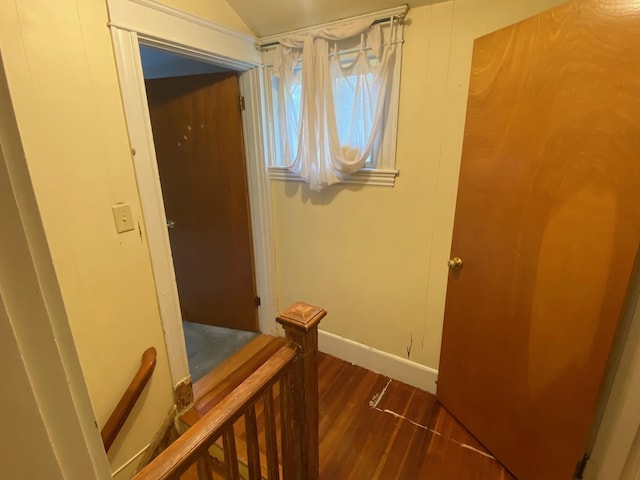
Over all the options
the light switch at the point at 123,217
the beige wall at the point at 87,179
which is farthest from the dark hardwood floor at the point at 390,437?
the light switch at the point at 123,217

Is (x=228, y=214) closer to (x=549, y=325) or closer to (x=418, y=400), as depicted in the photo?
(x=418, y=400)

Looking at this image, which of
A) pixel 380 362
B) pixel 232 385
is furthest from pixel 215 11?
pixel 380 362

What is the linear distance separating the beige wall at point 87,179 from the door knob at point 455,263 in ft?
4.84

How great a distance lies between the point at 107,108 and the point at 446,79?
58.9 inches

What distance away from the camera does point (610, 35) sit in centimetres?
90

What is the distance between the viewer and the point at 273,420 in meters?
0.99

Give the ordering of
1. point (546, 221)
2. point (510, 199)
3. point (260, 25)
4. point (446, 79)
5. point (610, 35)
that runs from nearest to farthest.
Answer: point (610, 35) < point (546, 221) < point (510, 199) < point (446, 79) < point (260, 25)

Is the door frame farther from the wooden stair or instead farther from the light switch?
the wooden stair

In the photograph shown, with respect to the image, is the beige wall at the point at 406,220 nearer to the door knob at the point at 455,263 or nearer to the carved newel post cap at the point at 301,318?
the door knob at the point at 455,263

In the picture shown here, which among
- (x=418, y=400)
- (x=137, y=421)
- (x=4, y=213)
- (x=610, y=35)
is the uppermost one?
(x=610, y=35)

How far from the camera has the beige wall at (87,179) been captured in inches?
41.4

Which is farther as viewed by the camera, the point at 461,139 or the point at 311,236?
the point at 311,236

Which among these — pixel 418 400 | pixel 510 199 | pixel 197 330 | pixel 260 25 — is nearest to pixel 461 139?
pixel 510 199

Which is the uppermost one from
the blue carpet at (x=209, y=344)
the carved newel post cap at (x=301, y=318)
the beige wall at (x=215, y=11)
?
the beige wall at (x=215, y=11)
